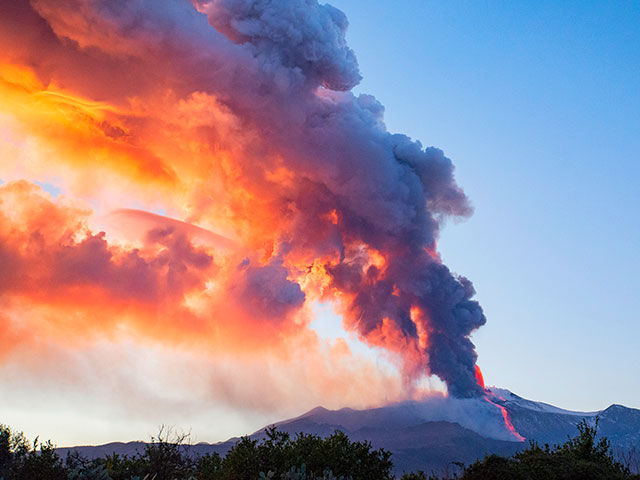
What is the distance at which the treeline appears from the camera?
2278 centimetres

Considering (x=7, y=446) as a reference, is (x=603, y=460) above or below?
below

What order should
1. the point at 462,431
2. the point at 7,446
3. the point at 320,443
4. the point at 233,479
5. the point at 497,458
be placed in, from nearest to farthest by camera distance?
the point at 497,458, the point at 233,479, the point at 320,443, the point at 7,446, the point at 462,431

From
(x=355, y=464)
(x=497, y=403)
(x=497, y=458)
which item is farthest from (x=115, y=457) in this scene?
(x=497, y=403)

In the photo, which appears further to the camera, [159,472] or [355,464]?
[159,472]

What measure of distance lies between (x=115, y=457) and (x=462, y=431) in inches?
6021

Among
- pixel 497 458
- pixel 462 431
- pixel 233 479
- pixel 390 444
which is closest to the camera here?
pixel 497 458

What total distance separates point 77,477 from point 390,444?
184346 mm

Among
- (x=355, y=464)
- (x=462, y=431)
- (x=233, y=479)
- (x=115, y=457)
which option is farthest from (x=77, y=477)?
(x=462, y=431)

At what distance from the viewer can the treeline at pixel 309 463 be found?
22781mm

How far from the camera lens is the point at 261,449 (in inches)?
1118

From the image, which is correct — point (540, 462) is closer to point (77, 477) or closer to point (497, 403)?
point (77, 477)

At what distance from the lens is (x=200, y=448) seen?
187 metres

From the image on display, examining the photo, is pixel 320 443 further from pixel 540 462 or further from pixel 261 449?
pixel 540 462

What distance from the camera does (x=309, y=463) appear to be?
27594mm
